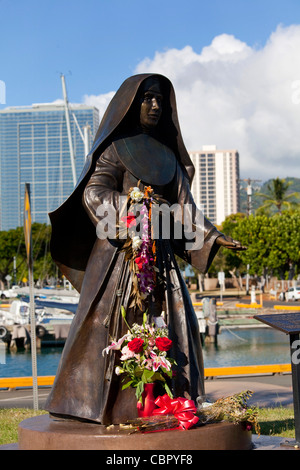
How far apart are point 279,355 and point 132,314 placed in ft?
68.0

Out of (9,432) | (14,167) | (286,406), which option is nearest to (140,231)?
(9,432)

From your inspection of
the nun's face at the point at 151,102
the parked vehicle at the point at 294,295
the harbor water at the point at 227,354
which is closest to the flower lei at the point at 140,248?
the nun's face at the point at 151,102

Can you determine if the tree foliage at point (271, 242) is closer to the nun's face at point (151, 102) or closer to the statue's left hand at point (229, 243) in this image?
the nun's face at point (151, 102)

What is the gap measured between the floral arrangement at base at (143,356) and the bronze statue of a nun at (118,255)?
17cm

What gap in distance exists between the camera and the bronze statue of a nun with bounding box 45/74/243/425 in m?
5.90

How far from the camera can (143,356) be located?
5.62 metres

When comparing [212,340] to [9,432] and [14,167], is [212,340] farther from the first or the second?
[14,167]

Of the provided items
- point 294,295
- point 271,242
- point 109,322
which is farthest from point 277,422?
point 271,242

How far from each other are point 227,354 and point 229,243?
21114 millimetres

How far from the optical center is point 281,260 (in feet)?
187

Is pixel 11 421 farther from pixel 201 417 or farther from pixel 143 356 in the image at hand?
pixel 201 417

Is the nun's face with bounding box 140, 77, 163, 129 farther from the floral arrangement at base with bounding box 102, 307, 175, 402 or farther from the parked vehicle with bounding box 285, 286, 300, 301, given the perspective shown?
the parked vehicle with bounding box 285, 286, 300, 301

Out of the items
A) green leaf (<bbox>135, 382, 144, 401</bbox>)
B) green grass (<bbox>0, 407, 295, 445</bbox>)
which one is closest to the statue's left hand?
green leaf (<bbox>135, 382, 144, 401</bbox>)

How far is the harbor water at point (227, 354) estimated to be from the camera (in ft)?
78.3
